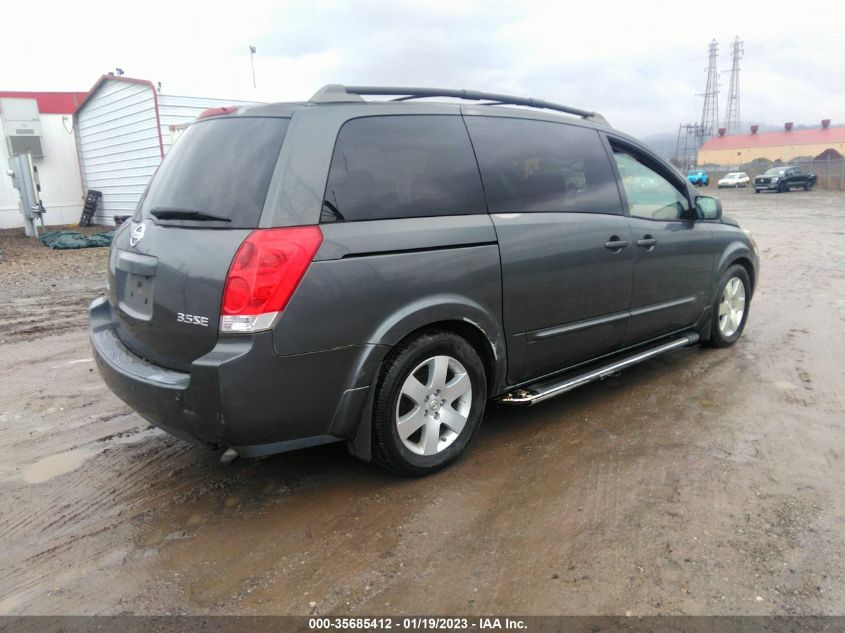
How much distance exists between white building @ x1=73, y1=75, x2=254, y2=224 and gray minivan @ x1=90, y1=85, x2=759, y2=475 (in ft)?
38.6

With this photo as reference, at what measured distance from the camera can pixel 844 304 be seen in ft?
22.6

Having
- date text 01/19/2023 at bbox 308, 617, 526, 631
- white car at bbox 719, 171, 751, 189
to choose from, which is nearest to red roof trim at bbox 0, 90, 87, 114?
date text 01/19/2023 at bbox 308, 617, 526, 631

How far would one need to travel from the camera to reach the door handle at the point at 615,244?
3.85 meters

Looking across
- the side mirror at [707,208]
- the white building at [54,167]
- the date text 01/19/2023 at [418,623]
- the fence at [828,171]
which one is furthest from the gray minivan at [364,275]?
the fence at [828,171]

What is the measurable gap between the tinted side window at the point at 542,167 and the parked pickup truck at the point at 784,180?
39.5m

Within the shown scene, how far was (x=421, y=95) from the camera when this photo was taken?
10.8ft

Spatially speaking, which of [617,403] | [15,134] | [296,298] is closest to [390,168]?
[296,298]

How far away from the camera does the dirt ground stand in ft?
7.70

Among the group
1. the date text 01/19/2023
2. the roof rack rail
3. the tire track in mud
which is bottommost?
the date text 01/19/2023

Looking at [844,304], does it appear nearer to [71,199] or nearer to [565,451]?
[565,451]

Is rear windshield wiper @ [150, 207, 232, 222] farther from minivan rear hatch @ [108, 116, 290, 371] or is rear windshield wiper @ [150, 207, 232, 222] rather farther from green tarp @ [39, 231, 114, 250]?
green tarp @ [39, 231, 114, 250]

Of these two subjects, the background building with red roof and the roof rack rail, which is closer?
the roof rack rail

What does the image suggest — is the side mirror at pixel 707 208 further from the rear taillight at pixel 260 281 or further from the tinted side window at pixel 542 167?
the rear taillight at pixel 260 281

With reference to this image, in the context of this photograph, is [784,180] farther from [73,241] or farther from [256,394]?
[256,394]
